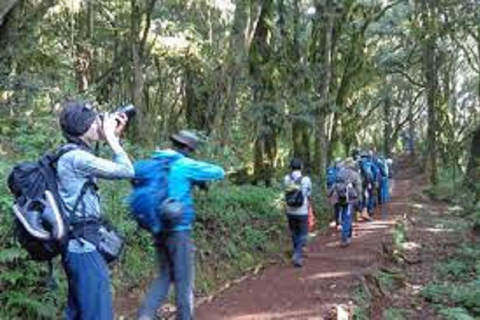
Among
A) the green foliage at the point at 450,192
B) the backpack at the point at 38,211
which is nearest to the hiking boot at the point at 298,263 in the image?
the backpack at the point at 38,211

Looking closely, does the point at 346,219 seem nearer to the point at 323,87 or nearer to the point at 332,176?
the point at 332,176

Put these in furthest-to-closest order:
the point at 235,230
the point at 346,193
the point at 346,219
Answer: the point at 346,219 → the point at 346,193 → the point at 235,230

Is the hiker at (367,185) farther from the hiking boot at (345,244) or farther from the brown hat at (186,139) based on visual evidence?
the brown hat at (186,139)

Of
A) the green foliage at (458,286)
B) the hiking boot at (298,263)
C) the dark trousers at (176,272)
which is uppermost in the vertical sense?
the dark trousers at (176,272)

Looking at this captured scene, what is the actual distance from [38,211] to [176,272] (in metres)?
2.25

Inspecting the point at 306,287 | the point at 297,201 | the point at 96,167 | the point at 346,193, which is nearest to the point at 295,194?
the point at 297,201

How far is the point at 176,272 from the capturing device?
723 cm

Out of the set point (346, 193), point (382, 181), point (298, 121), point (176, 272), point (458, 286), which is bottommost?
point (458, 286)

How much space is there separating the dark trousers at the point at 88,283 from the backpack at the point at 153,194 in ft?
5.26

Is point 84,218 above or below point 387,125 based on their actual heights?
below

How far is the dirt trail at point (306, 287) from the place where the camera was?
985 centimetres

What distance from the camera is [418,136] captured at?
237ft

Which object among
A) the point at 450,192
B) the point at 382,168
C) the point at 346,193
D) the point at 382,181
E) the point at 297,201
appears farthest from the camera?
the point at 450,192

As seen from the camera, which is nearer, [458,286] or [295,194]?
[295,194]
